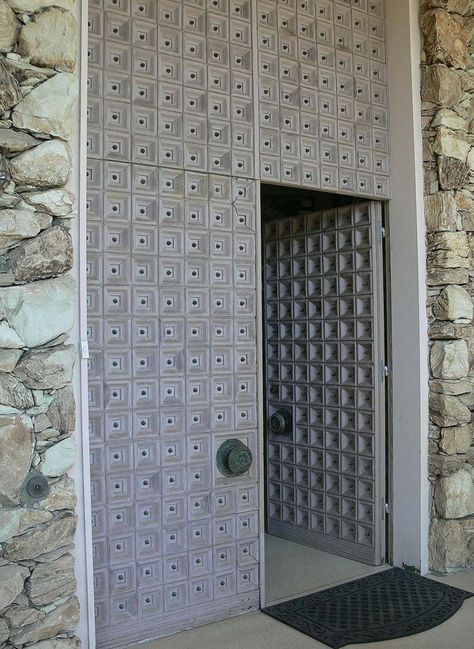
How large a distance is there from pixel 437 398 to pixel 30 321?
2.54 metres

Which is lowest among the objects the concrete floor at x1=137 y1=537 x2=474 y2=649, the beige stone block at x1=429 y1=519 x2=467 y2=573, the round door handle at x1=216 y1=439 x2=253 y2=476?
the concrete floor at x1=137 y1=537 x2=474 y2=649

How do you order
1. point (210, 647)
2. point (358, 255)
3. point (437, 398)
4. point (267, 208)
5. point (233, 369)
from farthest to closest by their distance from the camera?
point (267, 208) → point (358, 255) → point (437, 398) → point (233, 369) → point (210, 647)

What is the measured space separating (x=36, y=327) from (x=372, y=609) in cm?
232

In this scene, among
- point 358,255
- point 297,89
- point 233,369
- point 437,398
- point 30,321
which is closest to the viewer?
point 30,321

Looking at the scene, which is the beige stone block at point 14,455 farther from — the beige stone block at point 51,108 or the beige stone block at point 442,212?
the beige stone block at point 442,212

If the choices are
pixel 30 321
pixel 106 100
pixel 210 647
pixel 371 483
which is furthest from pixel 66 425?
pixel 371 483

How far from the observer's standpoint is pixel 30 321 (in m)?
2.71

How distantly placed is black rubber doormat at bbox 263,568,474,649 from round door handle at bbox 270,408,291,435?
1.16 m

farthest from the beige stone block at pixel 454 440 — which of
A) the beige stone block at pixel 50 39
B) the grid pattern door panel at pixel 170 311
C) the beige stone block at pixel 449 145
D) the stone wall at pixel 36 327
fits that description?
the beige stone block at pixel 50 39

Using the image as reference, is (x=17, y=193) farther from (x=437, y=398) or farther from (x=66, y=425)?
(x=437, y=398)

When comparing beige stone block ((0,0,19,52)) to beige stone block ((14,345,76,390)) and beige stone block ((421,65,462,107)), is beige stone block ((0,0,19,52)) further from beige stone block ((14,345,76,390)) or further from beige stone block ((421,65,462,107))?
beige stone block ((421,65,462,107))

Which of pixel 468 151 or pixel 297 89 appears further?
pixel 468 151

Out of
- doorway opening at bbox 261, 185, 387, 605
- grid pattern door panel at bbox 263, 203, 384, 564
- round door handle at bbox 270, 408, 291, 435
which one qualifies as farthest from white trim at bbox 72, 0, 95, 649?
round door handle at bbox 270, 408, 291, 435

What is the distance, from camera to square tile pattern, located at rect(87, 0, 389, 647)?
3258 millimetres
